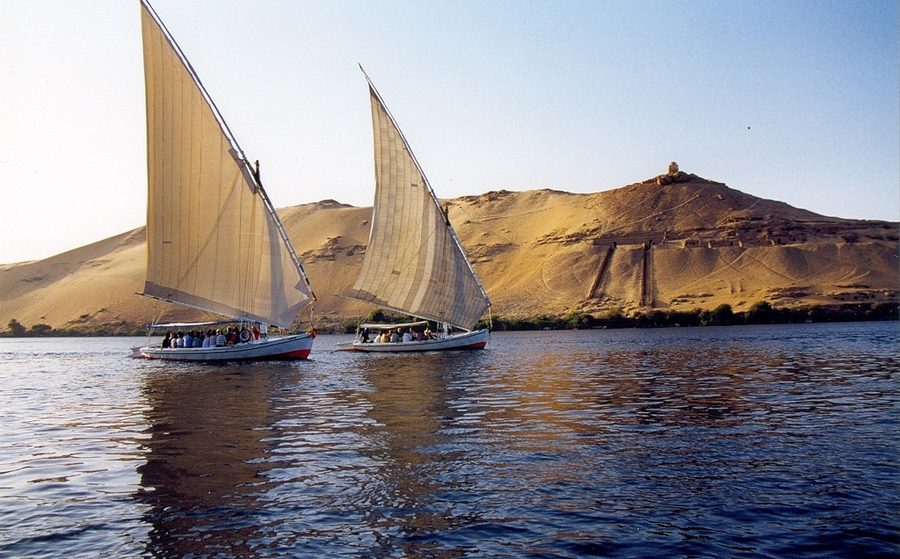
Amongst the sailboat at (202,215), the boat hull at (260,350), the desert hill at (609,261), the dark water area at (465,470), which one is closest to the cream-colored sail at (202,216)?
the sailboat at (202,215)

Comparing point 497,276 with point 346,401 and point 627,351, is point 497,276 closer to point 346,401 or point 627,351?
point 627,351

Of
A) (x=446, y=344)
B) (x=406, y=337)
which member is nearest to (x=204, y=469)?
(x=446, y=344)

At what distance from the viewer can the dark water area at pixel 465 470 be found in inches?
385

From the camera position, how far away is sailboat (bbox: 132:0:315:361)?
3488 cm

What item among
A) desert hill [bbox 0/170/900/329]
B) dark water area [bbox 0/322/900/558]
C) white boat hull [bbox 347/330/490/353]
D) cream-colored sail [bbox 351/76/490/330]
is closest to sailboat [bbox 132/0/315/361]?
cream-colored sail [bbox 351/76/490/330]

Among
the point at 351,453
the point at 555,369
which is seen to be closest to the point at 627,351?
the point at 555,369

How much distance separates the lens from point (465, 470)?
43.9 feet

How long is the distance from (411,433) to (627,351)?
2958 cm

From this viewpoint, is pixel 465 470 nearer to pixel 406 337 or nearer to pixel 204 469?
pixel 204 469

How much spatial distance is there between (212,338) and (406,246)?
1100cm

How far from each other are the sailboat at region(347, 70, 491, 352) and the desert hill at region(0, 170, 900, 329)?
4435 centimetres

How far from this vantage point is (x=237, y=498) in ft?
38.8

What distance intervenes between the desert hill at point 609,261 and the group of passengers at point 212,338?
43.2 meters

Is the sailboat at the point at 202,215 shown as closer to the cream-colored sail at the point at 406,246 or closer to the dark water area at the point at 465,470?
the cream-colored sail at the point at 406,246
